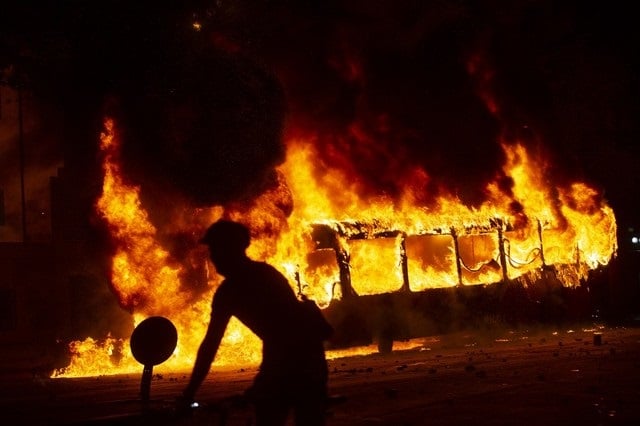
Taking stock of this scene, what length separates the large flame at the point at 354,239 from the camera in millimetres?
14797

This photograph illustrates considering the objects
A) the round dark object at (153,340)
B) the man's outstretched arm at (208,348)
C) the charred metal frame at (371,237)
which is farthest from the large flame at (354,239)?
the man's outstretched arm at (208,348)

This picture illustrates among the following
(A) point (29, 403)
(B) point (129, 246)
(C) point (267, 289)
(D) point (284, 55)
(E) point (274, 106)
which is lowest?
(A) point (29, 403)

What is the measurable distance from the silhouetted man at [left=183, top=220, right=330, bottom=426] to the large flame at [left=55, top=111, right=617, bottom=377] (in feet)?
32.2

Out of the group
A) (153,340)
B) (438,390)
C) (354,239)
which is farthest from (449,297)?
(153,340)

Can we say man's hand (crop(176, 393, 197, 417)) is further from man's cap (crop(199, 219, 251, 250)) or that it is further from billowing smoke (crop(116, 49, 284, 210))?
billowing smoke (crop(116, 49, 284, 210))

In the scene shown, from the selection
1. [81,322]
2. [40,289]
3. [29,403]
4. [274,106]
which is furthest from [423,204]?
[40,289]

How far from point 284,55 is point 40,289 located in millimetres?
15212

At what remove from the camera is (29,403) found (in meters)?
10.6

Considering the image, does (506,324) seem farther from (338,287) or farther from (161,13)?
(161,13)

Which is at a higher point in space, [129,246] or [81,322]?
[129,246]

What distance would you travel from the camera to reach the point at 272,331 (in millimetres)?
4719

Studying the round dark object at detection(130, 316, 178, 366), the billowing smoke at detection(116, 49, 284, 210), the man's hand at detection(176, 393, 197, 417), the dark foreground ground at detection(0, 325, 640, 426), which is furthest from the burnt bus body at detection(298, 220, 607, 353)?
the man's hand at detection(176, 393, 197, 417)

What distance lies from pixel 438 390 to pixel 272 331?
576cm

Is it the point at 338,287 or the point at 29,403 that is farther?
the point at 338,287
